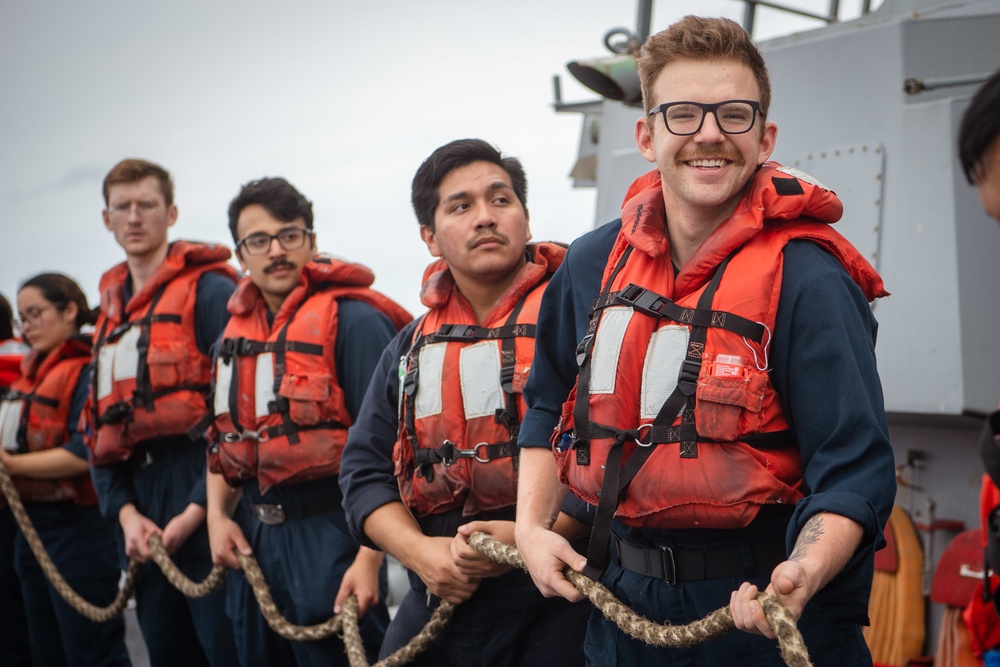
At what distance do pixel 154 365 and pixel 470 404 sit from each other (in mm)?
2537

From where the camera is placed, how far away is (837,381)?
2.13 metres

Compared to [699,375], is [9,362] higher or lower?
lower

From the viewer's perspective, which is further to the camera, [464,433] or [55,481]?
[55,481]

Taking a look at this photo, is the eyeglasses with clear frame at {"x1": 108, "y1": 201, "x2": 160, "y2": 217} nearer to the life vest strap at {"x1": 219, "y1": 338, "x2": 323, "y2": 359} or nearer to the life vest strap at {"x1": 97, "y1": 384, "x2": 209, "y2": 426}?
the life vest strap at {"x1": 97, "y1": 384, "x2": 209, "y2": 426}

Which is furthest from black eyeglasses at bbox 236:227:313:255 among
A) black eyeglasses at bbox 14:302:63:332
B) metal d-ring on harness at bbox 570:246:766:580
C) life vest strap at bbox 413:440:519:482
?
black eyeglasses at bbox 14:302:63:332

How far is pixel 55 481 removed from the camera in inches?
257

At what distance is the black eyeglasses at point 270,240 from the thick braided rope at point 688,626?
248 centimetres

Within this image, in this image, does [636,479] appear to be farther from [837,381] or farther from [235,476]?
[235,476]

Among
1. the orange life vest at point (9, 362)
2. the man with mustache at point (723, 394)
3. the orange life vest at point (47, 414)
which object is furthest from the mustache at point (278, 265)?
the orange life vest at point (9, 362)

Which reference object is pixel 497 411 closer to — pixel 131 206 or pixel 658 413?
pixel 658 413

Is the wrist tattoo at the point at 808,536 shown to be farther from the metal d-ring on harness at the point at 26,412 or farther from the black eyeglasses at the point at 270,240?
the metal d-ring on harness at the point at 26,412

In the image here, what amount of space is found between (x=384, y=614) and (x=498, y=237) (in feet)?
5.80

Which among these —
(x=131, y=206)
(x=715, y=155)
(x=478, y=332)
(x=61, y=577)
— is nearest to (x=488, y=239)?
(x=478, y=332)

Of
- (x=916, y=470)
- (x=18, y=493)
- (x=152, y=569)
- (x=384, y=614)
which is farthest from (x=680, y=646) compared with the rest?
(x=18, y=493)
